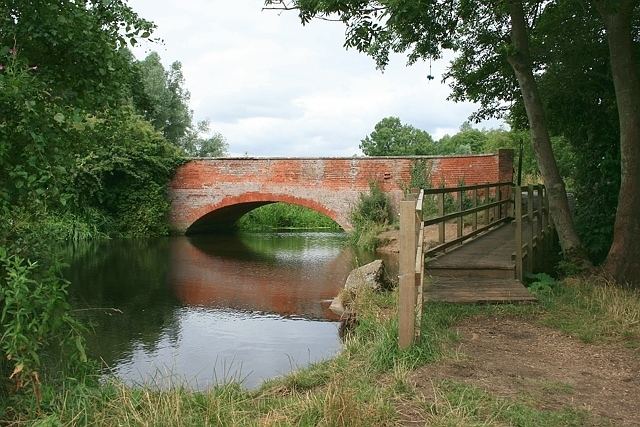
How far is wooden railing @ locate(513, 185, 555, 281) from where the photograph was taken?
811 cm

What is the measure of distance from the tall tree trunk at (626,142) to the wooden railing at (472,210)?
1872 millimetres

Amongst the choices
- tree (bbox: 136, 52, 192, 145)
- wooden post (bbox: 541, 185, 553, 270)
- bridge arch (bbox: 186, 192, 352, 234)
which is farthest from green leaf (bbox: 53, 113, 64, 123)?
tree (bbox: 136, 52, 192, 145)

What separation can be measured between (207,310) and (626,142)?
6.39 metres

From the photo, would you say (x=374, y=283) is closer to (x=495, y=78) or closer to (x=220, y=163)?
(x=495, y=78)

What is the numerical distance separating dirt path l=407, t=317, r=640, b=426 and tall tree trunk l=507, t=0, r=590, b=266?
11.8ft

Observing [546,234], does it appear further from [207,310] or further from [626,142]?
[207,310]

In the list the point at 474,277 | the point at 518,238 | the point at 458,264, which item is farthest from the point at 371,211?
the point at 474,277

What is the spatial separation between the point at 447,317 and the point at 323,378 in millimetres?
1638

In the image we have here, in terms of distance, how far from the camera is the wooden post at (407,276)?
494cm

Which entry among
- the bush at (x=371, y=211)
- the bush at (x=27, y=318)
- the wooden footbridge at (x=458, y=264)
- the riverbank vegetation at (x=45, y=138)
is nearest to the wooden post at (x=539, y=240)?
the wooden footbridge at (x=458, y=264)

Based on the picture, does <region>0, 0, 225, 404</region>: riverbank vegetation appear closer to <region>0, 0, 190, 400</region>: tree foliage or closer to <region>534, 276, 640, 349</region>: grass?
<region>0, 0, 190, 400</region>: tree foliage

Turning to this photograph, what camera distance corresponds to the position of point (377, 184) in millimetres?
21141

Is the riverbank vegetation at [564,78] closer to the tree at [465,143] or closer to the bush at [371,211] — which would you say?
the bush at [371,211]

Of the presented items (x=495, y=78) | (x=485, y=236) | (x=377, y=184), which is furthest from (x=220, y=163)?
(x=485, y=236)
